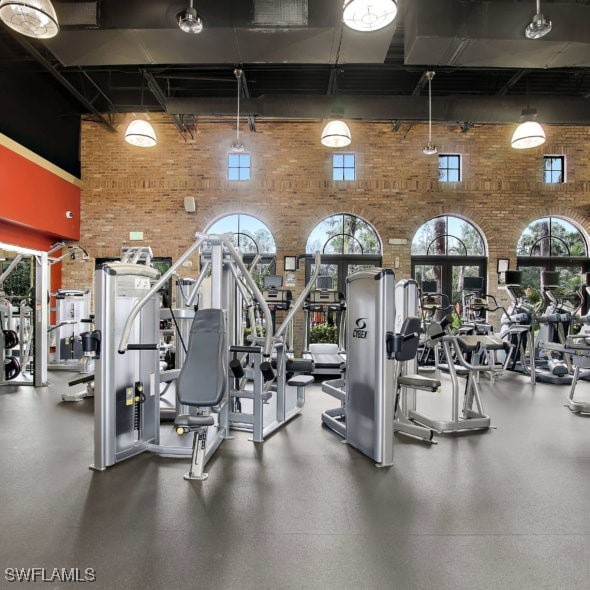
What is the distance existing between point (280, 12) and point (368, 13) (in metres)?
1.63

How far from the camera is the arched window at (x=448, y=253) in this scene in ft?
33.6

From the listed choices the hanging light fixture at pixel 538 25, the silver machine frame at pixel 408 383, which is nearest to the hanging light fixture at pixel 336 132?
the hanging light fixture at pixel 538 25

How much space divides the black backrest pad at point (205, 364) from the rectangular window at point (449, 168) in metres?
8.72

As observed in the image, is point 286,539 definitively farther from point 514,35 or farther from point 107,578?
point 514,35

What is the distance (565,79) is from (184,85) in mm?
7880

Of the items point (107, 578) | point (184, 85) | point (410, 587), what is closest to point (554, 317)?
point (410, 587)

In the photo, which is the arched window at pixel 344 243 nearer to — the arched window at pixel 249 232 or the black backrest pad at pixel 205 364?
the arched window at pixel 249 232

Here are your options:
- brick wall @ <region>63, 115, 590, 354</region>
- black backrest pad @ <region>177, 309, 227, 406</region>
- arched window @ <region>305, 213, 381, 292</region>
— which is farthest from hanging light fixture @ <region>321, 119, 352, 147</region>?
black backrest pad @ <region>177, 309, 227, 406</region>

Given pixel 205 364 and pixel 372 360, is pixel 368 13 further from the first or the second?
pixel 205 364

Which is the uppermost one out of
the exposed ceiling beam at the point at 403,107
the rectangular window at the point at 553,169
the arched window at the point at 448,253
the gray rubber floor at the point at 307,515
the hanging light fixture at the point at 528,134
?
the exposed ceiling beam at the point at 403,107

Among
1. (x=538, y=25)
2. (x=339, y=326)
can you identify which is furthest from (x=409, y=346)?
(x=339, y=326)

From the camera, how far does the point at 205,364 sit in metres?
3.18

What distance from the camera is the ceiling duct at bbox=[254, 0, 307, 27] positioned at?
522cm

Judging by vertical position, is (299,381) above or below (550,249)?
below
